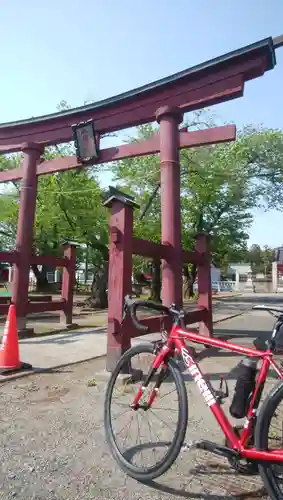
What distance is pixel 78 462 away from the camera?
8.38 ft

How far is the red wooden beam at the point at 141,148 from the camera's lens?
7.12 meters

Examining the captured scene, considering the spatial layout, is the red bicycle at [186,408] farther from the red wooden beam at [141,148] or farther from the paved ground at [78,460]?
the red wooden beam at [141,148]

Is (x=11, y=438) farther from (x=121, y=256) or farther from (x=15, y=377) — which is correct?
(x=121, y=256)

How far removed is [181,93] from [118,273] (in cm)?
430

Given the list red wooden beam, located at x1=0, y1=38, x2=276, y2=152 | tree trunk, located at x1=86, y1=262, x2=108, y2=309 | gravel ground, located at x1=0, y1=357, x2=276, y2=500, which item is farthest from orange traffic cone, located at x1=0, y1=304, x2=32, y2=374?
tree trunk, located at x1=86, y1=262, x2=108, y2=309

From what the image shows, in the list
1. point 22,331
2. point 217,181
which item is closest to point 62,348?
point 22,331

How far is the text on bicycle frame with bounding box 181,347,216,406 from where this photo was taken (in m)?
2.33

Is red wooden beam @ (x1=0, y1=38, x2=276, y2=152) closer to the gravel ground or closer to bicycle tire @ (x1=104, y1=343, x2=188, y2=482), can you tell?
the gravel ground

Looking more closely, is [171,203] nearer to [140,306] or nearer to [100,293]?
[140,306]

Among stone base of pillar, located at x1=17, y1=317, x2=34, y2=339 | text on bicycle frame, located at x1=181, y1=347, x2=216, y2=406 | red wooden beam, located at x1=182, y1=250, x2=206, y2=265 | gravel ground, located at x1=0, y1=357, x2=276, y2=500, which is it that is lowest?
gravel ground, located at x1=0, y1=357, x2=276, y2=500

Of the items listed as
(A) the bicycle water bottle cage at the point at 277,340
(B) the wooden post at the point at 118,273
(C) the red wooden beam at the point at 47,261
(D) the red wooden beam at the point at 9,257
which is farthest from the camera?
(C) the red wooden beam at the point at 47,261

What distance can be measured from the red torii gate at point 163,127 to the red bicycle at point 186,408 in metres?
3.35

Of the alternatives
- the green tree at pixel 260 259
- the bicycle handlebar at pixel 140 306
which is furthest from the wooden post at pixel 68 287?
the green tree at pixel 260 259

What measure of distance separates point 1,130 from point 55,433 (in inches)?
343
